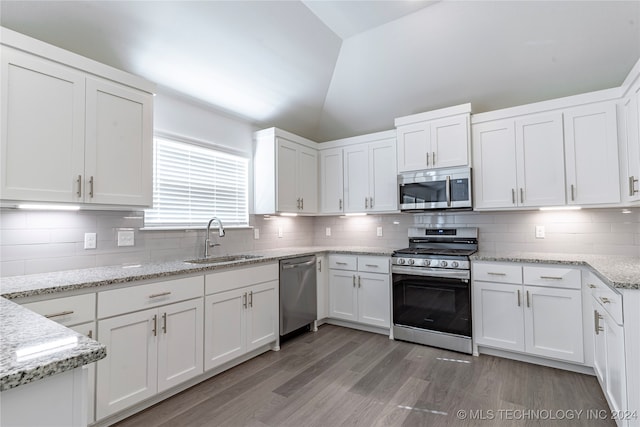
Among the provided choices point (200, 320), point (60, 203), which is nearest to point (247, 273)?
point (200, 320)

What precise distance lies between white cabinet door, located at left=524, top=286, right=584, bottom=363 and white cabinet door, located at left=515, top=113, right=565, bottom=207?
0.83 meters

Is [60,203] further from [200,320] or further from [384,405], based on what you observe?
[384,405]

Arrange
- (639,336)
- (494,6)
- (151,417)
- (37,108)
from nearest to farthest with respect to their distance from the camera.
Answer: (639,336) → (37,108) → (151,417) → (494,6)

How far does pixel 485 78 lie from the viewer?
3326 millimetres

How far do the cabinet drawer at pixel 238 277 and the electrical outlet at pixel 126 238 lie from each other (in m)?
0.75

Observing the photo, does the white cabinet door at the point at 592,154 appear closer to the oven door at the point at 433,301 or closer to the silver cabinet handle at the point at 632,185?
the silver cabinet handle at the point at 632,185

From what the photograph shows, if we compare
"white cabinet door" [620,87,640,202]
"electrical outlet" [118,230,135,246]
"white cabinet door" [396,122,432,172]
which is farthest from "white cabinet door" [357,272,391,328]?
"electrical outlet" [118,230,135,246]

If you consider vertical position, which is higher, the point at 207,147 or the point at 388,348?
the point at 207,147

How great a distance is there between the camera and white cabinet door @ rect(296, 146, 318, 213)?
4133 millimetres

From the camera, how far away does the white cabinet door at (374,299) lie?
356 centimetres

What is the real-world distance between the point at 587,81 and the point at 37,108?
14.5 ft

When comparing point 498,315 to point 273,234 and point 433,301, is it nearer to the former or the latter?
point 433,301

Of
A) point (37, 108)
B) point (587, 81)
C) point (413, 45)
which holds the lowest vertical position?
point (37, 108)

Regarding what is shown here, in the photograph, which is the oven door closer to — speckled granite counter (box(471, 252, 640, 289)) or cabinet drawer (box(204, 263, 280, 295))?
speckled granite counter (box(471, 252, 640, 289))
